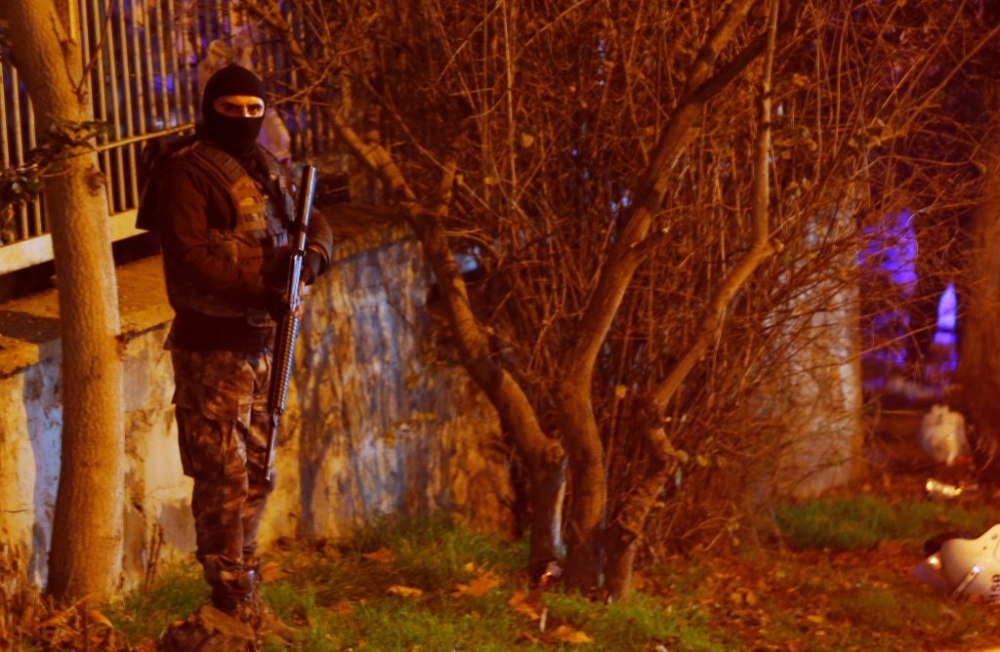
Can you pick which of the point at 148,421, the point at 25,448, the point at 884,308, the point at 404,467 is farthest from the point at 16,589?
the point at 884,308

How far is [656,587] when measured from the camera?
677 centimetres

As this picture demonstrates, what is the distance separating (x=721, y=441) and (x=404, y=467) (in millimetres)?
1695

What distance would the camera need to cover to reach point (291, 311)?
187 inches

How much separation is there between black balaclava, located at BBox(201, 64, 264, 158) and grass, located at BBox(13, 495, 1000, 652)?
1.88m

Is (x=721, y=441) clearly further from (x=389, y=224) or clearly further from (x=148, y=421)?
(x=148, y=421)

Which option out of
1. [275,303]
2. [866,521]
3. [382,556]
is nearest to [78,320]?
[275,303]

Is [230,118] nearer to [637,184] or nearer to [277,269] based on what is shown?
[277,269]

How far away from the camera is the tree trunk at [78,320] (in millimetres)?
4926

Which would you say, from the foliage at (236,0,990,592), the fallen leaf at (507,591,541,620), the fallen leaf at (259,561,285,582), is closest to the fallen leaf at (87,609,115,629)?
the fallen leaf at (259,561,285,582)

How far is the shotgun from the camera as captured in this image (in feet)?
15.6

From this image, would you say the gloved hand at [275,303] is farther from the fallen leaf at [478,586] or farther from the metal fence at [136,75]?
the fallen leaf at [478,586]

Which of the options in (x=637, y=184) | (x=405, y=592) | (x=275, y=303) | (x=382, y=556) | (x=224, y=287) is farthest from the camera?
(x=382, y=556)

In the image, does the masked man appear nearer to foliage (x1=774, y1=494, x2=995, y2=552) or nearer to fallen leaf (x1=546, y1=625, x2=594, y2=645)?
fallen leaf (x1=546, y1=625, x2=594, y2=645)

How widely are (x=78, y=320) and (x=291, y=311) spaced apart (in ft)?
2.94
